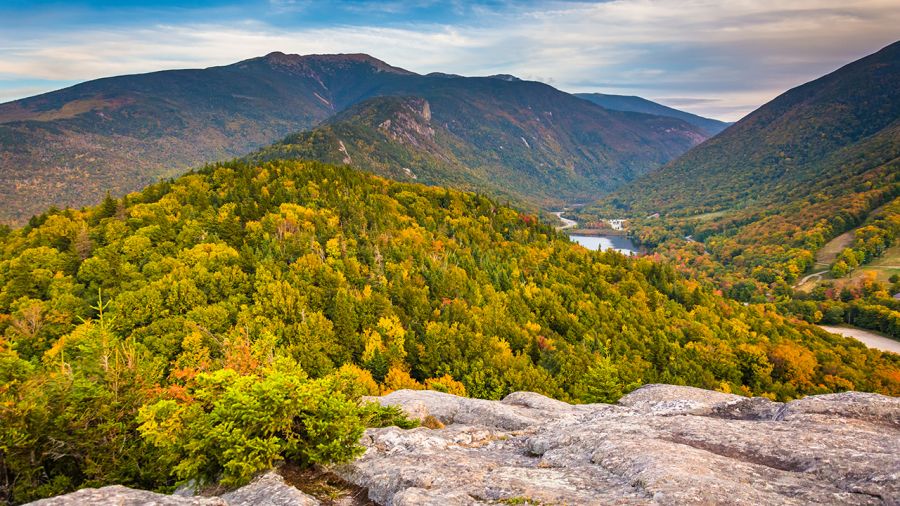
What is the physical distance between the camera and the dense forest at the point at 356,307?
66312 millimetres

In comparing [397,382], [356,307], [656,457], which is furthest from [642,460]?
[356,307]

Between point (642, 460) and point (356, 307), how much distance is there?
238ft

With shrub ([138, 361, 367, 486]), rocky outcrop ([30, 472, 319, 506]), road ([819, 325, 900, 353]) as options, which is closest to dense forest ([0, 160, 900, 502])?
shrub ([138, 361, 367, 486])

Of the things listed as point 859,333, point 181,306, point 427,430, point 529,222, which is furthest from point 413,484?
point 859,333

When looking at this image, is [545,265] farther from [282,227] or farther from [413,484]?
[413,484]

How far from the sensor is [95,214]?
354ft

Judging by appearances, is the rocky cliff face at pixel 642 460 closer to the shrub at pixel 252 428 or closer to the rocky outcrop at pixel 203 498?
the rocky outcrop at pixel 203 498

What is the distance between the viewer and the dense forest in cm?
6631

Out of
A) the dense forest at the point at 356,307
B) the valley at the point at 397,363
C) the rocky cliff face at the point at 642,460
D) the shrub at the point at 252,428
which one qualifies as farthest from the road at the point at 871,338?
the shrub at the point at 252,428

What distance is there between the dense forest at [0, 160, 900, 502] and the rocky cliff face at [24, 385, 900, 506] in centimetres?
475

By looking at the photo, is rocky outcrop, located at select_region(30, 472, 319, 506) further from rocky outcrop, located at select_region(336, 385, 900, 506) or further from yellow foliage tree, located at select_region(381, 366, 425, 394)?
yellow foliage tree, located at select_region(381, 366, 425, 394)

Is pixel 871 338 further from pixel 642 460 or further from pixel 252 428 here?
pixel 252 428

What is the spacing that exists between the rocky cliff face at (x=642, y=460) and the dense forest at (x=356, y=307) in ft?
15.6

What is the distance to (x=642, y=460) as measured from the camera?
651 inches
